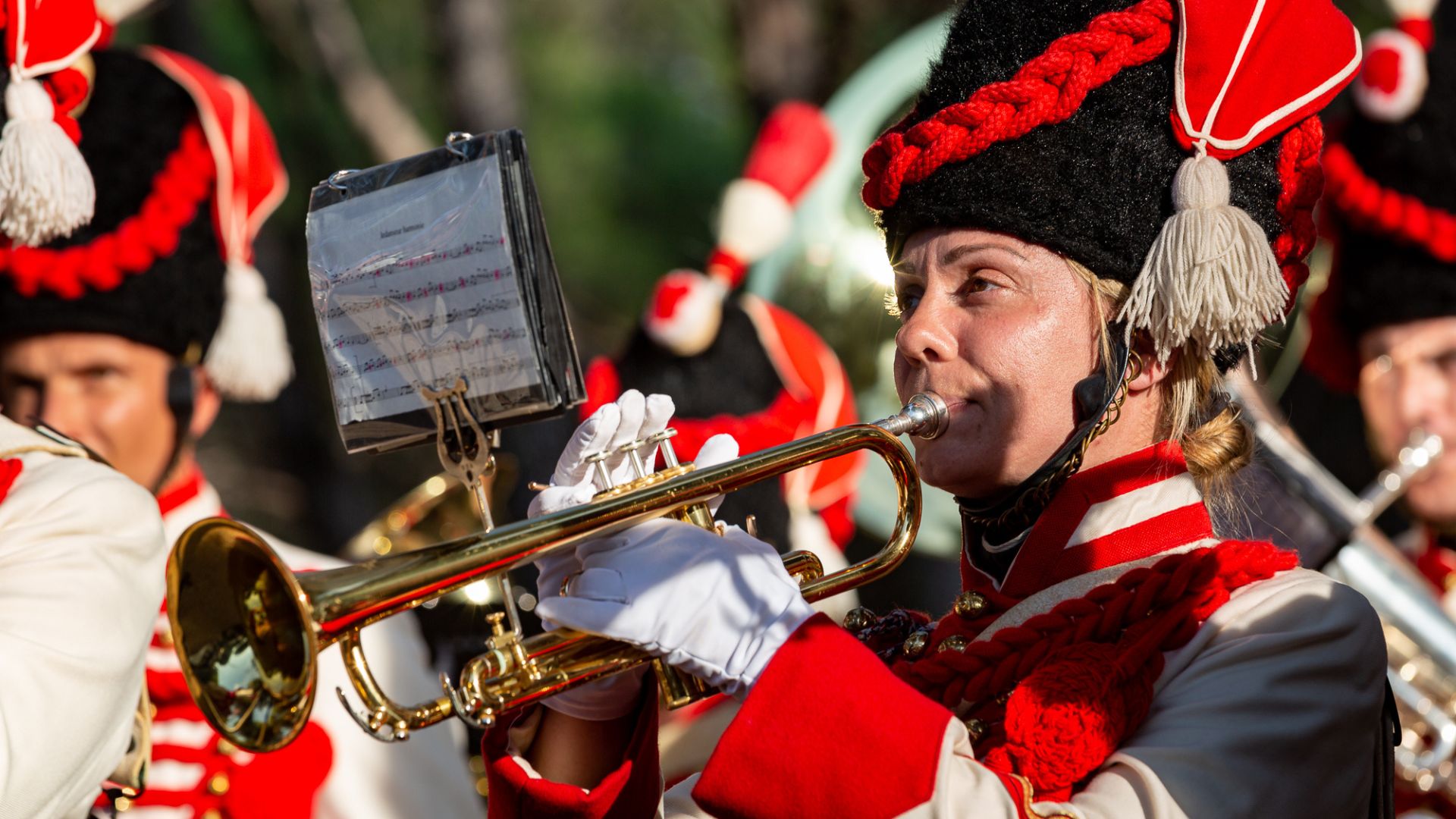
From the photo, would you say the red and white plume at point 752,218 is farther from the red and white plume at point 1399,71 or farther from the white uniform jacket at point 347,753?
the red and white plume at point 1399,71

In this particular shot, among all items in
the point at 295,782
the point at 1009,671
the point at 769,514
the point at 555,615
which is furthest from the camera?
the point at 769,514

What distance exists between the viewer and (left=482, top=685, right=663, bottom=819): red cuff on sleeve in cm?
214

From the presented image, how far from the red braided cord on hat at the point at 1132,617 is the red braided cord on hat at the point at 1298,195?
43 centimetres

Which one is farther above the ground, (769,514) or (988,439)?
(988,439)

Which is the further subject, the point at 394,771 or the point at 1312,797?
the point at 394,771

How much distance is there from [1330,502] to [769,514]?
5.10 feet

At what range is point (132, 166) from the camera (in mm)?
4090

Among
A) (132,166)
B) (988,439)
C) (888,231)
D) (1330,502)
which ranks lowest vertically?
(1330,502)

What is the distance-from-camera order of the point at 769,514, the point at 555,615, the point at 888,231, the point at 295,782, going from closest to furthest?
the point at 555,615 → the point at 888,231 → the point at 295,782 → the point at 769,514

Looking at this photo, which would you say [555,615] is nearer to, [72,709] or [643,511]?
[643,511]

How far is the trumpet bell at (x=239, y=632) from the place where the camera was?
190 cm

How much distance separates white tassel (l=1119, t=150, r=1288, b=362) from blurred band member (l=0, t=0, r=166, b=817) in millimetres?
1666

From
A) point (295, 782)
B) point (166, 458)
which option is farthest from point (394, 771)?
point (166, 458)

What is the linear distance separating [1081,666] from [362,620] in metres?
0.89
